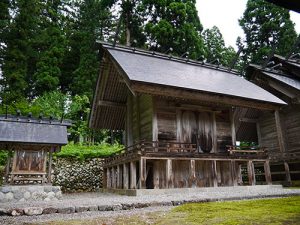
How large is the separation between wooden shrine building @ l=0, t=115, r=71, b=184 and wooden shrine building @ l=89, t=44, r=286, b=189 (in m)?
3.33

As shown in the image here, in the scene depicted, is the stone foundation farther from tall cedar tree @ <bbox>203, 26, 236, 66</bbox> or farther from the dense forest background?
tall cedar tree @ <bbox>203, 26, 236, 66</bbox>

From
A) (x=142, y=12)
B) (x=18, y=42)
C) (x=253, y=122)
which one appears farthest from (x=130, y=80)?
(x=18, y=42)

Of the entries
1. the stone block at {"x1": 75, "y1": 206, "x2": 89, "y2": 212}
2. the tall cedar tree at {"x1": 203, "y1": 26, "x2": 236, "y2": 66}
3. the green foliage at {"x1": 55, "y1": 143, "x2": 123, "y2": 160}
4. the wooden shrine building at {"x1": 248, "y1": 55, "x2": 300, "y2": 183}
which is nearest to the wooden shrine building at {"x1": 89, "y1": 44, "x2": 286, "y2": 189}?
the green foliage at {"x1": 55, "y1": 143, "x2": 123, "y2": 160}

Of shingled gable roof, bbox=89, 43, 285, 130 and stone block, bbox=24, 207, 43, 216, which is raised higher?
shingled gable roof, bbox=89, 43, 285, 130

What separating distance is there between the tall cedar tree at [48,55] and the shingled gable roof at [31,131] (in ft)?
41.5

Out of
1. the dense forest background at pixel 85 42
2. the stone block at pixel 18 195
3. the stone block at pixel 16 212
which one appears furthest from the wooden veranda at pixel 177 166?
the dense forest background at pixel 85 42

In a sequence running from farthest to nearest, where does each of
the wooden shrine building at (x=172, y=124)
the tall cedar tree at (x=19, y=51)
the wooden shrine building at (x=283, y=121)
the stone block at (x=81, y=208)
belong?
the tall cedar tree at (x=19, y=51) → the wooden shrine building at (x=283, y=121) → the wooden shrine building at (x=172, y=124) → the stone block at (x=81, y=208)

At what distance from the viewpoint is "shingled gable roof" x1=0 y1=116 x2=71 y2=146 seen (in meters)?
10.5

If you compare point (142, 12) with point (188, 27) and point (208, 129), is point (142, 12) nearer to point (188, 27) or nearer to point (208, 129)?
point (188, 27)

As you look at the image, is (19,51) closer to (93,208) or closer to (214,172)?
(214,172)

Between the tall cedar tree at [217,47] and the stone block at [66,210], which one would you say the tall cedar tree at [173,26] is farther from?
the stone block at [66,210]

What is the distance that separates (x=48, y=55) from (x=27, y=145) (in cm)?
1552

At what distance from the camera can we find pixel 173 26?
2339cm

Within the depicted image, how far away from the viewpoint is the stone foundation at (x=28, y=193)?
31.5ft
